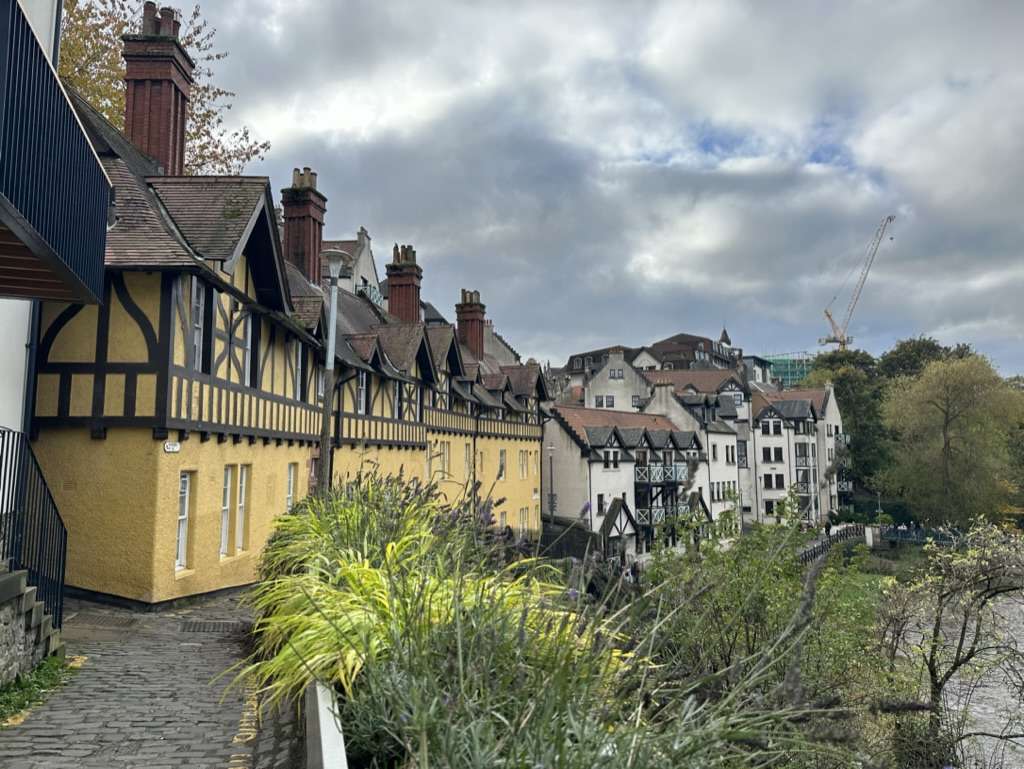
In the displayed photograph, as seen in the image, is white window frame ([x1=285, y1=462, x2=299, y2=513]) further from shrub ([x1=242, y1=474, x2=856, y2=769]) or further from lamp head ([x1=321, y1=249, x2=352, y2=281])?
shrub ([x1=242, y1=474, x2=856, y2=769])

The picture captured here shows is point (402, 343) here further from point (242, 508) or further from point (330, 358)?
point (330, 358)

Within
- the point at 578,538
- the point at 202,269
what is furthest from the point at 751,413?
the point at 202,269

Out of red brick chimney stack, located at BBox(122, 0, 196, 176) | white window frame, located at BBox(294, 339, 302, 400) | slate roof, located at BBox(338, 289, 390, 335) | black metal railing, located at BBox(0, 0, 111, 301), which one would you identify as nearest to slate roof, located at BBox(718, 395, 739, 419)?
slate roof, located at BBox(338, 289, 390, 335)

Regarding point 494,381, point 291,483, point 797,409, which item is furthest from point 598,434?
→ point 291,483

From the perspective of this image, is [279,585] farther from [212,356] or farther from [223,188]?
[223,188]

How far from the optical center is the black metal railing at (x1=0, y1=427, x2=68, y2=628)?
7.83m

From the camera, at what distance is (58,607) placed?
30.0 ft

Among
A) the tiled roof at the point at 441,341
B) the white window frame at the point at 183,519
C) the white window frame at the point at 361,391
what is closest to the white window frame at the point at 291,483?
the white window frame at the point at 361,391

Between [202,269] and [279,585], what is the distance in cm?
754

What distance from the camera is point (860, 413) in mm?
71312

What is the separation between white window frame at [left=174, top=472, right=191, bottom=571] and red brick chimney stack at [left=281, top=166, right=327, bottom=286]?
12511 millimetres

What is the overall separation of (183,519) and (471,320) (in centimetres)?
2784

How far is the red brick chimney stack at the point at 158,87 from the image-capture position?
55.5ft

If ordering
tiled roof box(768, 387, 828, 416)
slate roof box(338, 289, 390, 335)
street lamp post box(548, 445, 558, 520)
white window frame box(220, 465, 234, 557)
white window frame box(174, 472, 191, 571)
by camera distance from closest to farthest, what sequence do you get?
street lamp post box(548, 445, 558, 520) → white window frame box(174, 472, 191, 571) → white window frame box(220, 465, 234, 557) → slate roof box(338, 289, 390, 335) → tiled roof box(768, 387, 828, 416)
